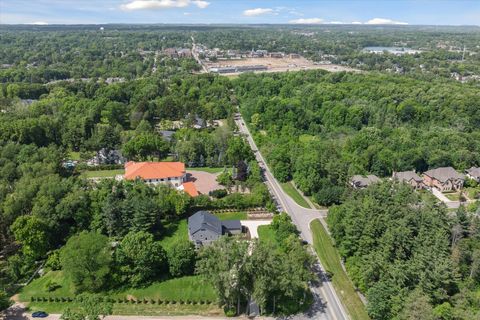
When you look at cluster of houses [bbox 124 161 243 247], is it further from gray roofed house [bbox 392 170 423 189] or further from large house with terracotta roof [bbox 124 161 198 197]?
gray roofed house [bbox 392 170 423 189]

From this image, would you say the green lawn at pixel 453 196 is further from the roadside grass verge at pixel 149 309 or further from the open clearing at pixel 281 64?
the open clearing at pixel 281 64

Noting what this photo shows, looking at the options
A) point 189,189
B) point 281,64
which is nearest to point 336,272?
point 189,189

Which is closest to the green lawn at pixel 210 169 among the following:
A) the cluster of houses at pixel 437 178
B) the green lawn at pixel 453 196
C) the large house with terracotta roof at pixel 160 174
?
the large house with terracotta roof at pixel 160 174

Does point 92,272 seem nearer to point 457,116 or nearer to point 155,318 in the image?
point 155,318

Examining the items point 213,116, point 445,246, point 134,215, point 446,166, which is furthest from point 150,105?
point 445,246

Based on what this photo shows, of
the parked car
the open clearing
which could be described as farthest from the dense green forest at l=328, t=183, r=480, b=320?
the open clearing

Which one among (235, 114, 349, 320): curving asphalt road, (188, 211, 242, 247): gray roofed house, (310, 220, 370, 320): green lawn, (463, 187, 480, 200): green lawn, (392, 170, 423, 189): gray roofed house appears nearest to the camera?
(235, 114, 349, 320): curving asphalt road
